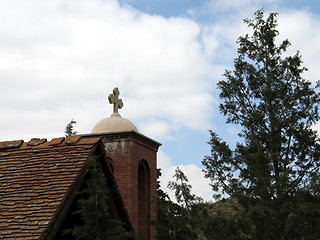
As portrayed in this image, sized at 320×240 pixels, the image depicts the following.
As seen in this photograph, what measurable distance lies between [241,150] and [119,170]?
14.8 feet

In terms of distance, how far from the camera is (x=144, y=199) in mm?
15227

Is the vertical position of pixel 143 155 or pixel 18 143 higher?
pixel 143 155

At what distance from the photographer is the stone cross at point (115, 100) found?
1530 cm

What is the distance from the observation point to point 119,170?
1428cm

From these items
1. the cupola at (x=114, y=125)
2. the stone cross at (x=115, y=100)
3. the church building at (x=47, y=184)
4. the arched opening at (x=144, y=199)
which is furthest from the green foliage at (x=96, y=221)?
the stone cross at (x=115, y=100)

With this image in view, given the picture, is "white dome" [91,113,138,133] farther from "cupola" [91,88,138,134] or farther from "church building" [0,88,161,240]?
"church building" [0,88,161,240]

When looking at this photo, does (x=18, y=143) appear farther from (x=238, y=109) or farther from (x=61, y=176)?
(x=238, y=109)

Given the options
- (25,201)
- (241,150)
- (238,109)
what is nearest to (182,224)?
(241,150)

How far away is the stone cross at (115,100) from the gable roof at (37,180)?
6.13 m

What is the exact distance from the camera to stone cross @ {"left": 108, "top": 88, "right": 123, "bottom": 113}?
15.3 meters

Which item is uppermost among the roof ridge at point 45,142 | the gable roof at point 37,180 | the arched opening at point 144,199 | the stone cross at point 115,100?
the stone cross at point 115,100

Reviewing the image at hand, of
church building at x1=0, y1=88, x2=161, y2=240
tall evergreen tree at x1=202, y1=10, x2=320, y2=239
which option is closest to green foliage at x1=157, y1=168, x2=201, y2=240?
tall evergreen tree at x1=202, y1=10, x2=320, y2=239

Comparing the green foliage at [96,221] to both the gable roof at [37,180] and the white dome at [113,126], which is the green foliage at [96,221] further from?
the white dome at [113,126]

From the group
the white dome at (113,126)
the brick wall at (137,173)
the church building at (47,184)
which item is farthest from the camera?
the white dome at (113,126)
